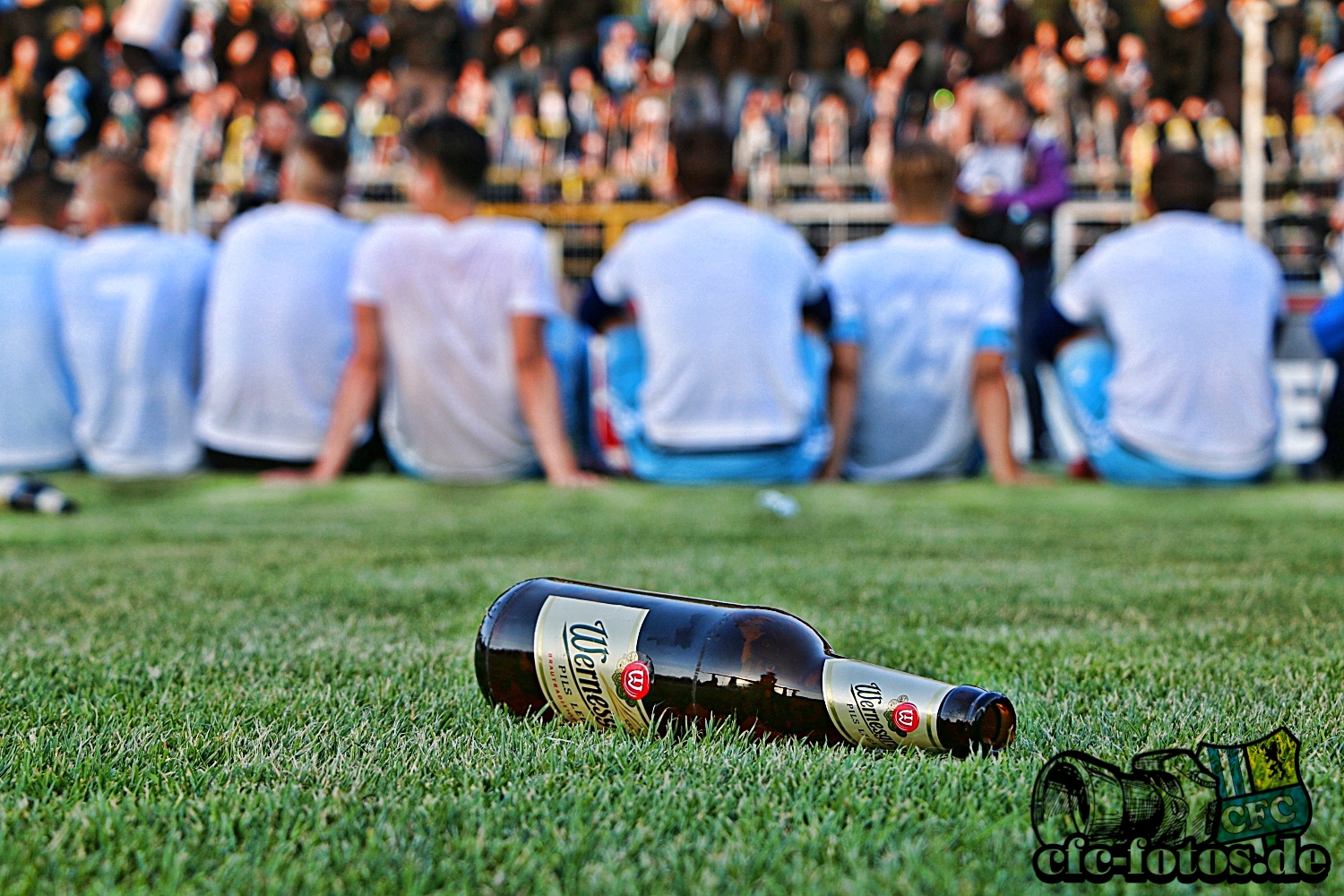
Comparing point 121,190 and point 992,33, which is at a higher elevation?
point 992,33

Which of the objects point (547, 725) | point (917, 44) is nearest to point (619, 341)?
point (547, 725)

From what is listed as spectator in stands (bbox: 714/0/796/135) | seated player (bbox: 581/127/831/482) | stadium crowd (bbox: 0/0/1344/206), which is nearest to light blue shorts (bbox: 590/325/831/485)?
seated player (bbox: 581/127/831/482)

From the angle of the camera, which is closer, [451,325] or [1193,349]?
[1193,349]

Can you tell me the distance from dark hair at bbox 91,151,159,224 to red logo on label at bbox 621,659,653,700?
4.73 metres

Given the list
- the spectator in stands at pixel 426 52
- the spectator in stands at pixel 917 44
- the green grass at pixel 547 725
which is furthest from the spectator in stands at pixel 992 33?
the green grass at pixel 547 725

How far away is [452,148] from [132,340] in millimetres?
1606

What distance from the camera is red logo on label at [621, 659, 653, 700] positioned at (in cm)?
123

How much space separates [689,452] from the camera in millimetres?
4633

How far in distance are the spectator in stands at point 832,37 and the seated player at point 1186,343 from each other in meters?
6.54

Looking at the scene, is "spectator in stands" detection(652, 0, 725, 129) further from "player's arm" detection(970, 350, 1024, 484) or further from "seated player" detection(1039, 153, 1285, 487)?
"seated player" detection(1039, 153, 1285, 487)

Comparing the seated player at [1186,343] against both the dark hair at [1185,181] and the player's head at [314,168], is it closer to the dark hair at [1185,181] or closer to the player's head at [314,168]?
the dark hair at [1185,181]

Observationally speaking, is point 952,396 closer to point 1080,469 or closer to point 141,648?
point 1080,469

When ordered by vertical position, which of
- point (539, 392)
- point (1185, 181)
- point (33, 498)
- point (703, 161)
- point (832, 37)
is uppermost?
point (832, 37)

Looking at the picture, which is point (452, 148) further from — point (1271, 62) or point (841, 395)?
point (1271, 62)
